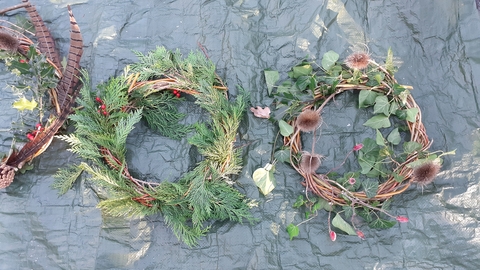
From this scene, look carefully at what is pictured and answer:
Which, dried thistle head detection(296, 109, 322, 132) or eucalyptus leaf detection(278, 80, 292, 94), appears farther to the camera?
eucalyptus leaf detection(278, 80, 292, 94)

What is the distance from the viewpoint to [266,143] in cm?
140

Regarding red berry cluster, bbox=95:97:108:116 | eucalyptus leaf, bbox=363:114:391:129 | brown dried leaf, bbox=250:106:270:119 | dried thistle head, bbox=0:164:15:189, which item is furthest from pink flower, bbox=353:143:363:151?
dried thistle head, bbox=0:164:15:189

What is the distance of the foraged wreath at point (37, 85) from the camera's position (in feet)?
4.01

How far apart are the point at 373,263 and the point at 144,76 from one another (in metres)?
1.03

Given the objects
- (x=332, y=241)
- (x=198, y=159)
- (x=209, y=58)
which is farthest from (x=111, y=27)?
(x=332, y=241)

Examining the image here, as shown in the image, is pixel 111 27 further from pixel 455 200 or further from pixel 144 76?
pixel 455 200

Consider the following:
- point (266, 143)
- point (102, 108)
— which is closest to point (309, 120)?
point (266, 143)

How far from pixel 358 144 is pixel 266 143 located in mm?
Answer: 326

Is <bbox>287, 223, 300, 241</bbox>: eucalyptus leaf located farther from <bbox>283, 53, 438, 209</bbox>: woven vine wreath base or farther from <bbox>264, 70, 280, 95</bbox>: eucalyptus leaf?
<bbox>264, 70, 280, 95</bbox>: eucalyptus leaf

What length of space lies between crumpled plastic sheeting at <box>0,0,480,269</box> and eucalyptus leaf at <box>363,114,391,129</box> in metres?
0.06

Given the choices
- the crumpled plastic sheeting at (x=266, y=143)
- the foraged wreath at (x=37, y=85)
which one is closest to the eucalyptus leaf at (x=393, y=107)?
the crumpled plastic sheeting at (x=266, y=143)

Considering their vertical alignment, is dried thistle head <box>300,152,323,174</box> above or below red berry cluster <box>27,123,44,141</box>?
below

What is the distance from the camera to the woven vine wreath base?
4.31ft

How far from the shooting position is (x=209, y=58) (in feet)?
4.69
